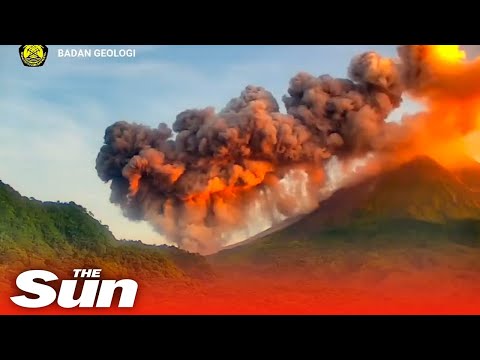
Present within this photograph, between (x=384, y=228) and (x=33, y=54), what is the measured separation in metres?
3.52

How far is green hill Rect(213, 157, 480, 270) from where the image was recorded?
25.0ft

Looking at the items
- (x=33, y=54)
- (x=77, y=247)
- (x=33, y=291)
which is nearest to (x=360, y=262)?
(x=77, y=247)

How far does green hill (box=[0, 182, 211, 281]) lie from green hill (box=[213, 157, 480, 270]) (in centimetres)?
43

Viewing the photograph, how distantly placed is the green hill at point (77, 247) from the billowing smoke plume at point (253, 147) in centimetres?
23

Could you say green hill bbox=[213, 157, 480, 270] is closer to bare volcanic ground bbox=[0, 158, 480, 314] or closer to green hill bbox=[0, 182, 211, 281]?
bare volcanic ground bbox=[0, 158, 480, 314]

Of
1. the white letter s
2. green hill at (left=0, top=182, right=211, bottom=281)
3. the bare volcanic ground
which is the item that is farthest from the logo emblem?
the bare volcanic ground

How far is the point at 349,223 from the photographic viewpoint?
→ 7.72m

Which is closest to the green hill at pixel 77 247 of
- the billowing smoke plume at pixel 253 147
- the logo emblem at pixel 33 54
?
the billowing smoke plume at pixel 253 147

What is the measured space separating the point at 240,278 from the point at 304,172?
3.73ft

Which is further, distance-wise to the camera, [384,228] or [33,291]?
[384,228]

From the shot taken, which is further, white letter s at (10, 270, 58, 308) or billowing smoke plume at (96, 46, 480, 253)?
billowing smoke plume at (96, 46, 480, 253)

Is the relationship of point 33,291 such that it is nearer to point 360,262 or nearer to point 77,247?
point 77,247

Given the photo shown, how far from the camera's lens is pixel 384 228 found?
769 cm
